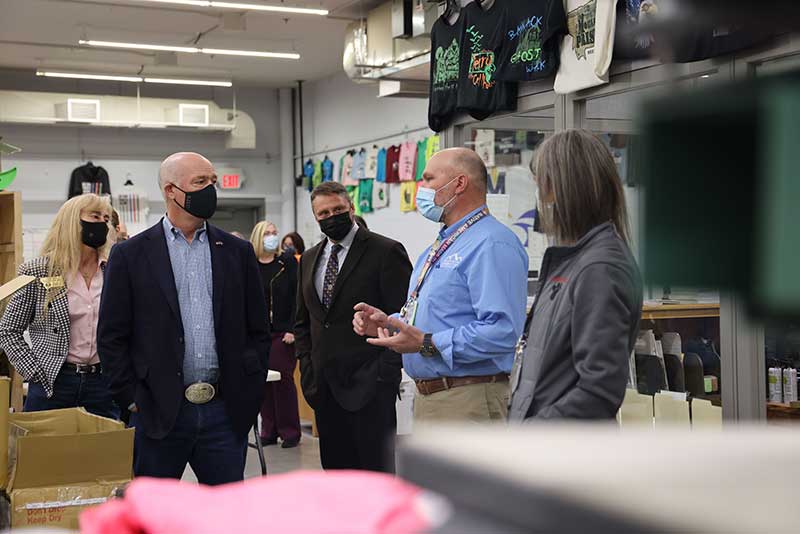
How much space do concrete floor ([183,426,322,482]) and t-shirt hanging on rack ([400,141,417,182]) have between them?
12.7 ft

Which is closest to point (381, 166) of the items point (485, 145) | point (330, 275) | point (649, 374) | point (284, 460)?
point (284, 460)

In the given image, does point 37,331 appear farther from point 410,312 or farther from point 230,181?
point 230,181

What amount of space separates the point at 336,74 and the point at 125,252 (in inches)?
396

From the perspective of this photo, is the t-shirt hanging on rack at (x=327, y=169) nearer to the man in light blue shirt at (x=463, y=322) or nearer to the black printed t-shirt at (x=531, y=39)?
the black printed t-shirt at (x=531, y=39)

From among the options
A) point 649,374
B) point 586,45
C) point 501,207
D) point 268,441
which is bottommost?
point 268,441

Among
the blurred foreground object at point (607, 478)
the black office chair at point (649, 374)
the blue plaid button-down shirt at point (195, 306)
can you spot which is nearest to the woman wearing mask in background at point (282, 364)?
the black office chair at point (649, 374)

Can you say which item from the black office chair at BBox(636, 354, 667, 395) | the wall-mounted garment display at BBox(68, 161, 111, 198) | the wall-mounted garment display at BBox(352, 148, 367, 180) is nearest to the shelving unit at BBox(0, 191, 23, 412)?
the black office chair at BBox(636, 354, 667, 395)

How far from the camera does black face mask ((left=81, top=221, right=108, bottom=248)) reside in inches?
187

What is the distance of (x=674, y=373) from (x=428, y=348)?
4.34 ft

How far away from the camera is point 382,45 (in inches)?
320

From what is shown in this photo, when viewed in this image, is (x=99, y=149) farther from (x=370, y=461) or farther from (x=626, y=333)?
(x=626, y=333)

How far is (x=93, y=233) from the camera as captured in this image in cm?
477

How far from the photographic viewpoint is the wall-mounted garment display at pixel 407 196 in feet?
35.8

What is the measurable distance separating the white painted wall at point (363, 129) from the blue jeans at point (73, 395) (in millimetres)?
6214
